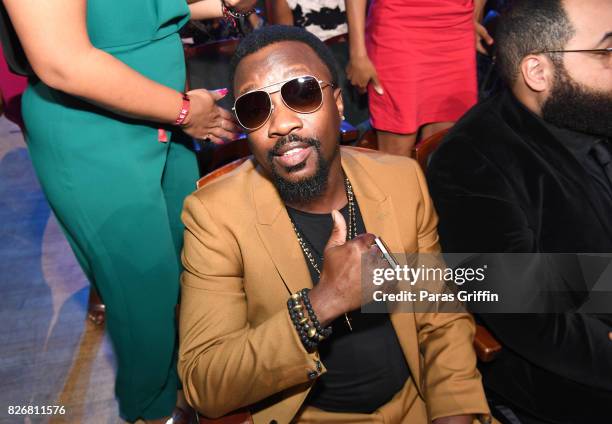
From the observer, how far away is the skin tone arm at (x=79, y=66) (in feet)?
4.52

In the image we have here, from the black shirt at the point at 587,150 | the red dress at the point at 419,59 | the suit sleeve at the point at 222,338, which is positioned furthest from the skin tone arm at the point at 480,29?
the suit sleeve at the point at 222,338

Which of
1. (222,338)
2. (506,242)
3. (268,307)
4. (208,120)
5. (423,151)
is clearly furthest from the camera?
(423,151)

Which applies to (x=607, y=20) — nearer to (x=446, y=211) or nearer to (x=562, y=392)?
(x=446, y=211)

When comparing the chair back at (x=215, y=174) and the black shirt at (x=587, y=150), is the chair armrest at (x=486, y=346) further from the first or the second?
the chair back at (x=215, y=174)

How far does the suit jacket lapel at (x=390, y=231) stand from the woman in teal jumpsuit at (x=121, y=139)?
562mm

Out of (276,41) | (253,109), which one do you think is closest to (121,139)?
(253,109)

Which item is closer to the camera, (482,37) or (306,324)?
(306,324)

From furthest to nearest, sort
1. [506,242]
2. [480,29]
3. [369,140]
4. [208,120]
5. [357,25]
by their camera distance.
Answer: [480,29] < [369,140] < [357,25] < [208,120] < [506,242]

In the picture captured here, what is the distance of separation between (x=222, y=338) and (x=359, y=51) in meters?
1.82

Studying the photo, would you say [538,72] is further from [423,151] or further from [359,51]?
[359,51]

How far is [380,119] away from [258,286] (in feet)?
5.34

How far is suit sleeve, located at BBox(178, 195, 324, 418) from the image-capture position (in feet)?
4.38

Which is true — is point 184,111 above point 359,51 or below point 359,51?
above

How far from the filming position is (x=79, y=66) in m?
1.46
